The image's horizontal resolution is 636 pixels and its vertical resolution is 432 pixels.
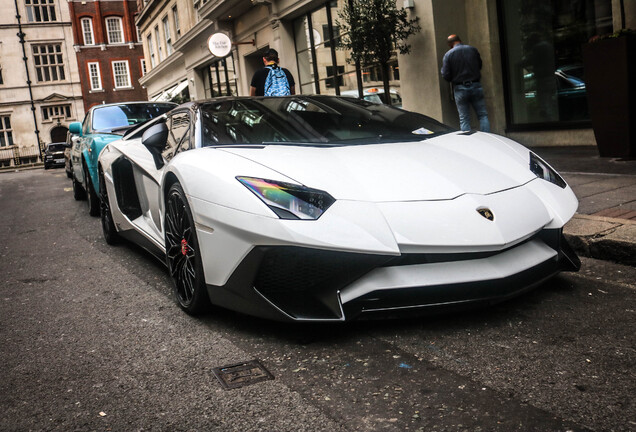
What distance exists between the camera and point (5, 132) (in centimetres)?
4544

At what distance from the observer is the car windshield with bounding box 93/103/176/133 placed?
7973 mm

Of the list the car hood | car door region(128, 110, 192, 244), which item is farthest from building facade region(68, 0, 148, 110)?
the car hood

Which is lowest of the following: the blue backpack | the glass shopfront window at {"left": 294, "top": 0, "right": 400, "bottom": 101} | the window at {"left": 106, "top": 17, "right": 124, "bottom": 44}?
the blue backpack

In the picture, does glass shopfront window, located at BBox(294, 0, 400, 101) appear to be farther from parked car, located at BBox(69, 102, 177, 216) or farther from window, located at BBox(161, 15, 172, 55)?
window, located at BBox(161, 15, 172, 55)

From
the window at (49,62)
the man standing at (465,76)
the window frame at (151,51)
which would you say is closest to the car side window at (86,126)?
the man standing at (465,76)

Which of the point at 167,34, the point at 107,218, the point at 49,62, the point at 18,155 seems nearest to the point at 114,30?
the point at 49,62

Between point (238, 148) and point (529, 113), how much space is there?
7857 mm

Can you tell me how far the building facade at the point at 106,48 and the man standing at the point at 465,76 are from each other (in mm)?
41710

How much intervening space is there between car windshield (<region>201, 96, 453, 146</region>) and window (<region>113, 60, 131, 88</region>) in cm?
4693

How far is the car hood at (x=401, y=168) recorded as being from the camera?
279 cm

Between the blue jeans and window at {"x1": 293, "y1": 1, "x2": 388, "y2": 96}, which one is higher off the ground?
window at {"x1": 293, "y1": 1, "x2": 388, "y2": 96}

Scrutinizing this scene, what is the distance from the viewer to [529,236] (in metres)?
2.83

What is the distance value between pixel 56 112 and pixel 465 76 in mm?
44018

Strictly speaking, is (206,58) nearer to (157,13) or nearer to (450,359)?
(157,13)
